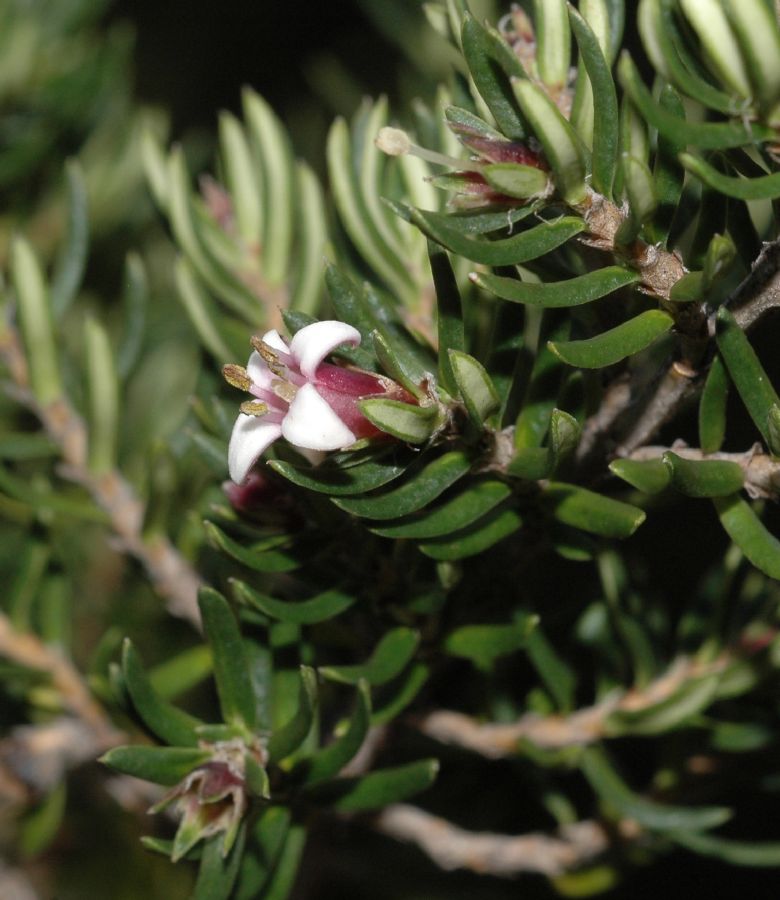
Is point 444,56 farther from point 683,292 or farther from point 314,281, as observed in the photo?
point 683,292

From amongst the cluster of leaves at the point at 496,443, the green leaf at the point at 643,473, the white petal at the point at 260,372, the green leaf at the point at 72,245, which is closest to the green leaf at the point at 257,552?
the cluster of leaves at the point at 496,443

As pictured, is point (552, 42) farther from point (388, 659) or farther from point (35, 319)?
point (35, 319)

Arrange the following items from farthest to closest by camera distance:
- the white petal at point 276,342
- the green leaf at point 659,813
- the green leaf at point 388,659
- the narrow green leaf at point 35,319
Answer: the narrow green leaf at point 35,319 → the green leaf at point 659,813 → the green leaf at point 388,659 → the white petal at point 276,342

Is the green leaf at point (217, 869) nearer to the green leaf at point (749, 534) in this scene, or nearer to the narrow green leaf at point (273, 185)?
the green leaf at point (749, 534)

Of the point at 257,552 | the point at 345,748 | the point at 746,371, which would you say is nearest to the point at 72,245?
the point at 257,552

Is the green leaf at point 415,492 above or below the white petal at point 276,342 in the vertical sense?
below

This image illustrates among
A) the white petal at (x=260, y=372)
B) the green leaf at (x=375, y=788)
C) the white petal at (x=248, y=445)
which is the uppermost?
the white petal at (x=260, y=372)

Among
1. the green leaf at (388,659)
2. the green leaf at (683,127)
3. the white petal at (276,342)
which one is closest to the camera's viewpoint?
the green leaf at (683,127)
